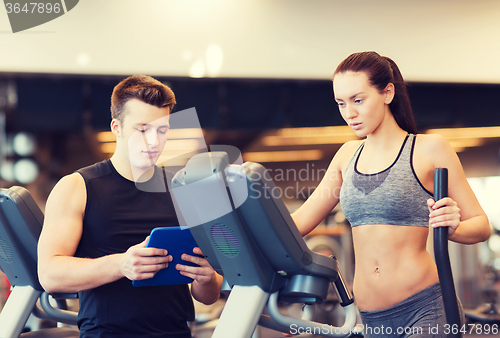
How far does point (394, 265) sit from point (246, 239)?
537 millimetres

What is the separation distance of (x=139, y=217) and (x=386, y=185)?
804 millimetres

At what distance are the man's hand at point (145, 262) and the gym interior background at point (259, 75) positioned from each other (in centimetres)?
334

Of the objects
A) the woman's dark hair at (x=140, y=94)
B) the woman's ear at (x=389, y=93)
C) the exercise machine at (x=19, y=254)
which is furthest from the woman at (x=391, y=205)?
the exercise machine at (x=19, y=254)

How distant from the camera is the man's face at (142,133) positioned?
61.4 inches

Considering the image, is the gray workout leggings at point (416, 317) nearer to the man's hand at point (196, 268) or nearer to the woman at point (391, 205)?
the woman at point (391, 205)

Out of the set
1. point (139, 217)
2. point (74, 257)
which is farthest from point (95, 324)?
point (139, 217)

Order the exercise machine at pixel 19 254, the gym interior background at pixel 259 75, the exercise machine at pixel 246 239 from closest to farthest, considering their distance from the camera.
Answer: the exercise machine at pixel 246 239 → the exercise machine at pixel 19 254 → the gym interior background at pixel 259 75

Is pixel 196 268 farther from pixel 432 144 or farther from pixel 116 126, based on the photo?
pixel 432 144

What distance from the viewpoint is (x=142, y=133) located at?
5.12ft

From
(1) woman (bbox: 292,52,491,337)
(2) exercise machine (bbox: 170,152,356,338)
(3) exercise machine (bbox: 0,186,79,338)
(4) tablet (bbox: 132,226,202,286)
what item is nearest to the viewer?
(2) exercise machine (bbox: 170,152,356,338)

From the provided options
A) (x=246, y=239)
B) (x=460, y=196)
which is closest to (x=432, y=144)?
(x=460, y=196)

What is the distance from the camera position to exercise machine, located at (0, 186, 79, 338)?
1735 mm

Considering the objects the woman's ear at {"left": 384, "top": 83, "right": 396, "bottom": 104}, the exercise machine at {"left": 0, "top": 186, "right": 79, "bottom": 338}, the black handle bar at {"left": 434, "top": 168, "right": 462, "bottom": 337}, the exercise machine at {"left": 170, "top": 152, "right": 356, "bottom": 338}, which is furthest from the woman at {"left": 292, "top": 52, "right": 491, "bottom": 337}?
the exercise machine at {"left": 0, "top": 186, "right": 79, "bottom": 338}

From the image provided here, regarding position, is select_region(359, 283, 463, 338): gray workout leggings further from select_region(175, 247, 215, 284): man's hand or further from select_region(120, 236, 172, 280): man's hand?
select_region(120, 236, 172, 280): man's hand
